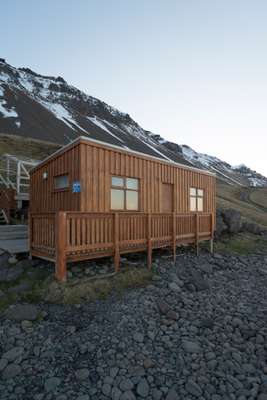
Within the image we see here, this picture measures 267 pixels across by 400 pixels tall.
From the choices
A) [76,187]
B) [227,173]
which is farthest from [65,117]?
[227,173]

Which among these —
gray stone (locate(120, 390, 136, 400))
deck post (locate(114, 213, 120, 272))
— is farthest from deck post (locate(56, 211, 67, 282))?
gray stone (locate(120, 390, 136, 400))

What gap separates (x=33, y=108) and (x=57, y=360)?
255 feet

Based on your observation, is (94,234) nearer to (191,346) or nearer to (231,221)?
(191,346)

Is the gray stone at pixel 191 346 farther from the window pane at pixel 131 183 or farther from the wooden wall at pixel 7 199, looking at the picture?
the wooden wall at pixel 7 199

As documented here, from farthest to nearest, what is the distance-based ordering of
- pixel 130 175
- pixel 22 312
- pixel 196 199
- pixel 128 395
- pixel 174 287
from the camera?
1. pixel 196 199
2. pixel 130 175
3. pixel 174 287
4. pixel 22 312
5. pixel 128 395

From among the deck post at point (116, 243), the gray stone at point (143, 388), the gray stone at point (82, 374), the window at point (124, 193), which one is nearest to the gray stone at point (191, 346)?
the gray stone at point (143, 388)

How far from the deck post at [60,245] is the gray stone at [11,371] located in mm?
2299

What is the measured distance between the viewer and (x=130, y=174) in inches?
379

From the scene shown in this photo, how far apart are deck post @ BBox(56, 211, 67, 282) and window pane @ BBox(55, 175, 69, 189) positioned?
2.88 m

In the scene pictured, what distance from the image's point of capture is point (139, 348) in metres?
4.61

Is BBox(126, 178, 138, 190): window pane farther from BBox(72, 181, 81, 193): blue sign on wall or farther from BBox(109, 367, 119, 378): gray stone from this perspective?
BBox(109, 367, 119, 378): gray stone

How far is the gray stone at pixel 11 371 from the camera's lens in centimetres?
391

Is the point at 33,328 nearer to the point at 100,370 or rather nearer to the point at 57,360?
the point at 57,360

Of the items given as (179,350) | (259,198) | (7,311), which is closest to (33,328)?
(7,311)
